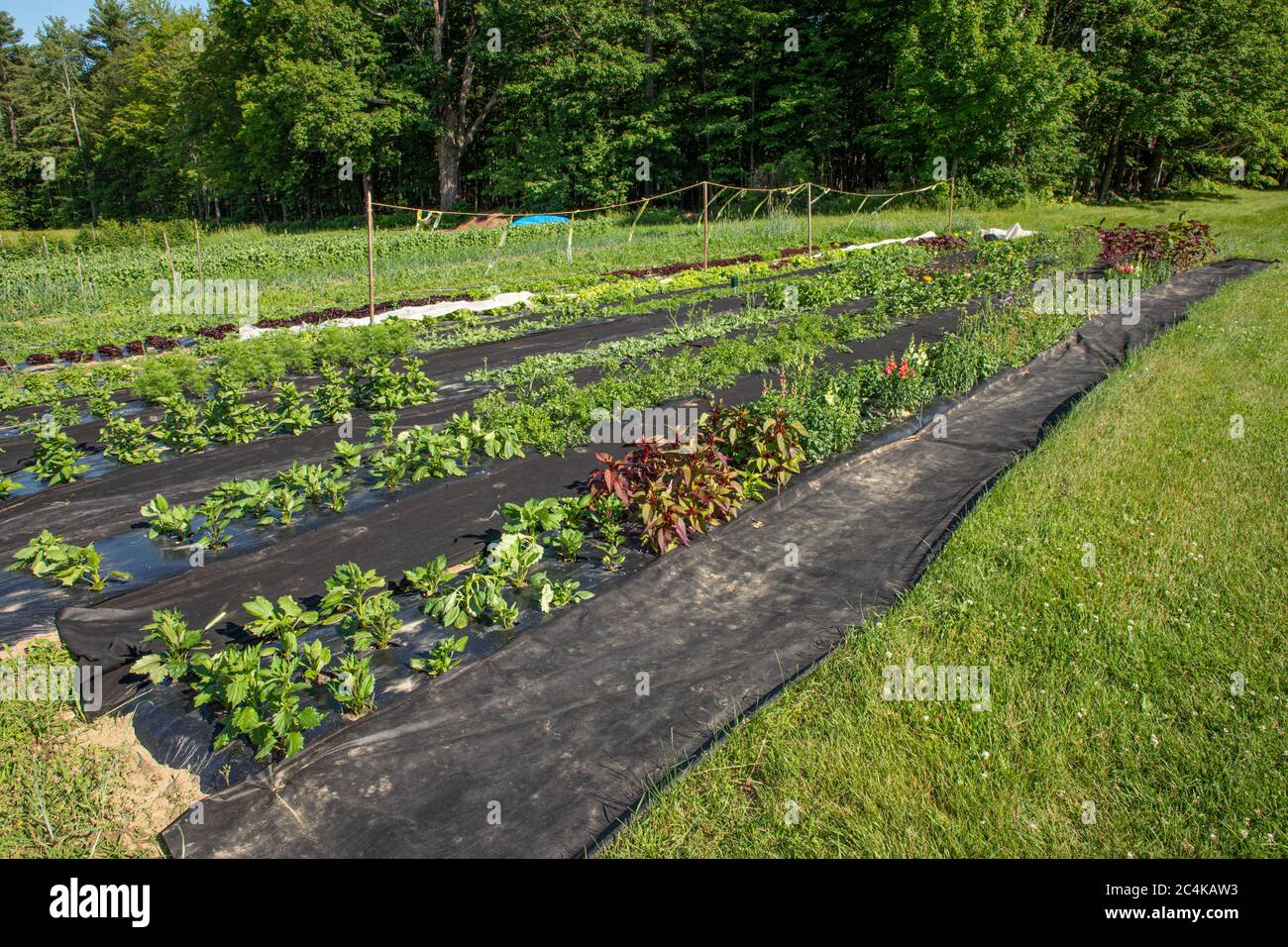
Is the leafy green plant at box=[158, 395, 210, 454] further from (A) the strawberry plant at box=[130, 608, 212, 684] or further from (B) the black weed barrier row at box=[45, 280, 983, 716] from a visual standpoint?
(A) the strawberry plant at box=[130, 608, 212, 684]

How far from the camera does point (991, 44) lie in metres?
26.8

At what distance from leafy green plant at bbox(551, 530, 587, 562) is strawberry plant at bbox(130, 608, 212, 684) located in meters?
1.88

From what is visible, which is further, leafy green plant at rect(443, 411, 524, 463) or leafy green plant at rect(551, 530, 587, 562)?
leafy green plant at rect(443, 411, 524, 463)

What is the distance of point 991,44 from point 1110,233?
1634 cm

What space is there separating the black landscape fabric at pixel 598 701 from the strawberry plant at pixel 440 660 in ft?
0.37

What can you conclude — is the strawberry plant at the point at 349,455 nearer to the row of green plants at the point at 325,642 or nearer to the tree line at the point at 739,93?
the row of green plants at the point at 325,642

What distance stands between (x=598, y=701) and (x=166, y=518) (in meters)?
3.13

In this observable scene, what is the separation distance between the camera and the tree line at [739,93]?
28172 millimetres

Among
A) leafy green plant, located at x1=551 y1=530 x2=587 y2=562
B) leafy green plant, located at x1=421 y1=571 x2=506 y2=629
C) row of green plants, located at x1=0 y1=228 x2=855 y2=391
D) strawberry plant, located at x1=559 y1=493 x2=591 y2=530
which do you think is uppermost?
row of green plants, located at x1=0 y1=228 x2=855 y2=391

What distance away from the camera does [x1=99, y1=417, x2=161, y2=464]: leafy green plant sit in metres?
6.44

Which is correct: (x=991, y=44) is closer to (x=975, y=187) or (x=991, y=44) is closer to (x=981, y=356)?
(x=975, y=187)

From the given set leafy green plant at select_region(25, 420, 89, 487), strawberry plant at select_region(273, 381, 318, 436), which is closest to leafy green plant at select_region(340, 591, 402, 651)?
strawberry plant at select_region(273, 381, 318, 436)

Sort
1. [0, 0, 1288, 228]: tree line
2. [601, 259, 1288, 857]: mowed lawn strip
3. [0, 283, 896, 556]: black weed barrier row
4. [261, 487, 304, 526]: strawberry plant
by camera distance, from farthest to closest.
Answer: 1. [0, 0, 1288, 228]: tree line
2. [0, 283, 896, 556]: black weed barrier row
3. [261, 487, 304, 526]: strawberry plant
4. [601, 259, 1288, 857]: mowed lawn strip

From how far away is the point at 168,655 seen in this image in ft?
11.9
